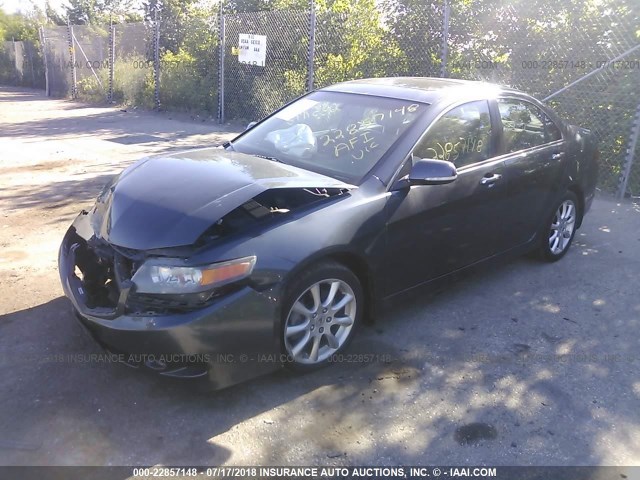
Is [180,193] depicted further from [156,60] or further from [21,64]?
[21,64]

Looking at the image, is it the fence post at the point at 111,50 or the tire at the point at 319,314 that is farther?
the fence post at the point at 111,50

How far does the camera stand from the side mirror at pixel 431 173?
369 centimetres

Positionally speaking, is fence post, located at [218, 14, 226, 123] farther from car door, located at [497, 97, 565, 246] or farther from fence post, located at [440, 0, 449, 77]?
car door, located at [497, 97, 565, 246]

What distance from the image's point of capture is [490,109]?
4559mm

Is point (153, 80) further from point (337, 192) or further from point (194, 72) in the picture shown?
point (337, 192)

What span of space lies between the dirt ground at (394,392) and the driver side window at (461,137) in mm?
1112

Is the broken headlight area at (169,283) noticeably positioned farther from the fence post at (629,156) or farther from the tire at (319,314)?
the fence post at (629,156)

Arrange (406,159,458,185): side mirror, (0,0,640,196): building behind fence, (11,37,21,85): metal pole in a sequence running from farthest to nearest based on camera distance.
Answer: (11,37,21,85): metal pole < (0,0,640,196): building behind fence < (406,159,458,185): side mirror

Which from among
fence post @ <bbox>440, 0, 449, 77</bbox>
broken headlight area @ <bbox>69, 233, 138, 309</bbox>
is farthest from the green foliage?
broken headlight area @ <bbox>69, 233, 138, 309</bbox>

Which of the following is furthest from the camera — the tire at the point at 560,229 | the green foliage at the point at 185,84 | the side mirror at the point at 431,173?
the green foliage at the point at 185,84

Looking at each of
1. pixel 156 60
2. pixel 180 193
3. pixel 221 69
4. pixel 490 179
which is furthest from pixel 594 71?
pixel 156 60

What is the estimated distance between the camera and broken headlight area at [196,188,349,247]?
316 centimetres

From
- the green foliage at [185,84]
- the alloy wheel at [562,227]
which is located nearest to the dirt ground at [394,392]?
the alloy wheel at [562,227]

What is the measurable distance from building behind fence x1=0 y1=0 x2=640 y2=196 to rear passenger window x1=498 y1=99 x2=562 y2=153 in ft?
10.2
